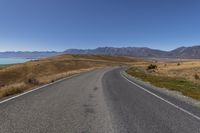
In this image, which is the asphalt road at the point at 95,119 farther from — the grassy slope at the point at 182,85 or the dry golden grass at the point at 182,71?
the dry golden grass at the point at 182,71

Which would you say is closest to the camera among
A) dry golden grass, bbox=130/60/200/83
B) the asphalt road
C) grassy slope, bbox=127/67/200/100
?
the asphalt road

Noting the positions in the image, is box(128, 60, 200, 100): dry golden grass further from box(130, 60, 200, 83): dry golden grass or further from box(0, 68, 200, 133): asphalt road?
box(0, 68, 200, 133): asphalt road

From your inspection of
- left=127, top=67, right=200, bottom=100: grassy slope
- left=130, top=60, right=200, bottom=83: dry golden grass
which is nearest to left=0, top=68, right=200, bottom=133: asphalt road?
left=127, top=67, right=200, bottom=100: grassy slope

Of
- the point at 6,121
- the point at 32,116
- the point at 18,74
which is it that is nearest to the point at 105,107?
the point at 32,116

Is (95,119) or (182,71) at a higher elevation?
(95,119)

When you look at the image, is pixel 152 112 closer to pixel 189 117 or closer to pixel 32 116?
pixel 189 117

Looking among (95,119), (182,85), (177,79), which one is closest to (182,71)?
(177,79)

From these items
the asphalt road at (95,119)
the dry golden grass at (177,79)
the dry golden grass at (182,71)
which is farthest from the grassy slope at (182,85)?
the asphalt road at (95,119)

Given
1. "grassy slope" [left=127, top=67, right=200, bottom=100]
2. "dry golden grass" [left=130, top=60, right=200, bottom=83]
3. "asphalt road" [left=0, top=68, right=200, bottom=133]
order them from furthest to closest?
"dry golden grass" [left=130, top=60, right=200, bottom=83], "grassy slope" [left=127, top=67, right=200, bottom=100], "asphalt road" [left=0, top=68, right=200, bottom=133]

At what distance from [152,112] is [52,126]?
3.87 metres

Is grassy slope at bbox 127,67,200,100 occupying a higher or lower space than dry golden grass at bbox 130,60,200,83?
higher

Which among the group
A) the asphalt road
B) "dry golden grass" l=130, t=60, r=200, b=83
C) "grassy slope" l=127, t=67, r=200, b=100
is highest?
the asphalt road

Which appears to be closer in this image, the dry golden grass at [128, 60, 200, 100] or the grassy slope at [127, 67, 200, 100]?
the grassy slope at [127, 67, 200, 100]

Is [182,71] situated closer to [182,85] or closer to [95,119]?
[182,85]
